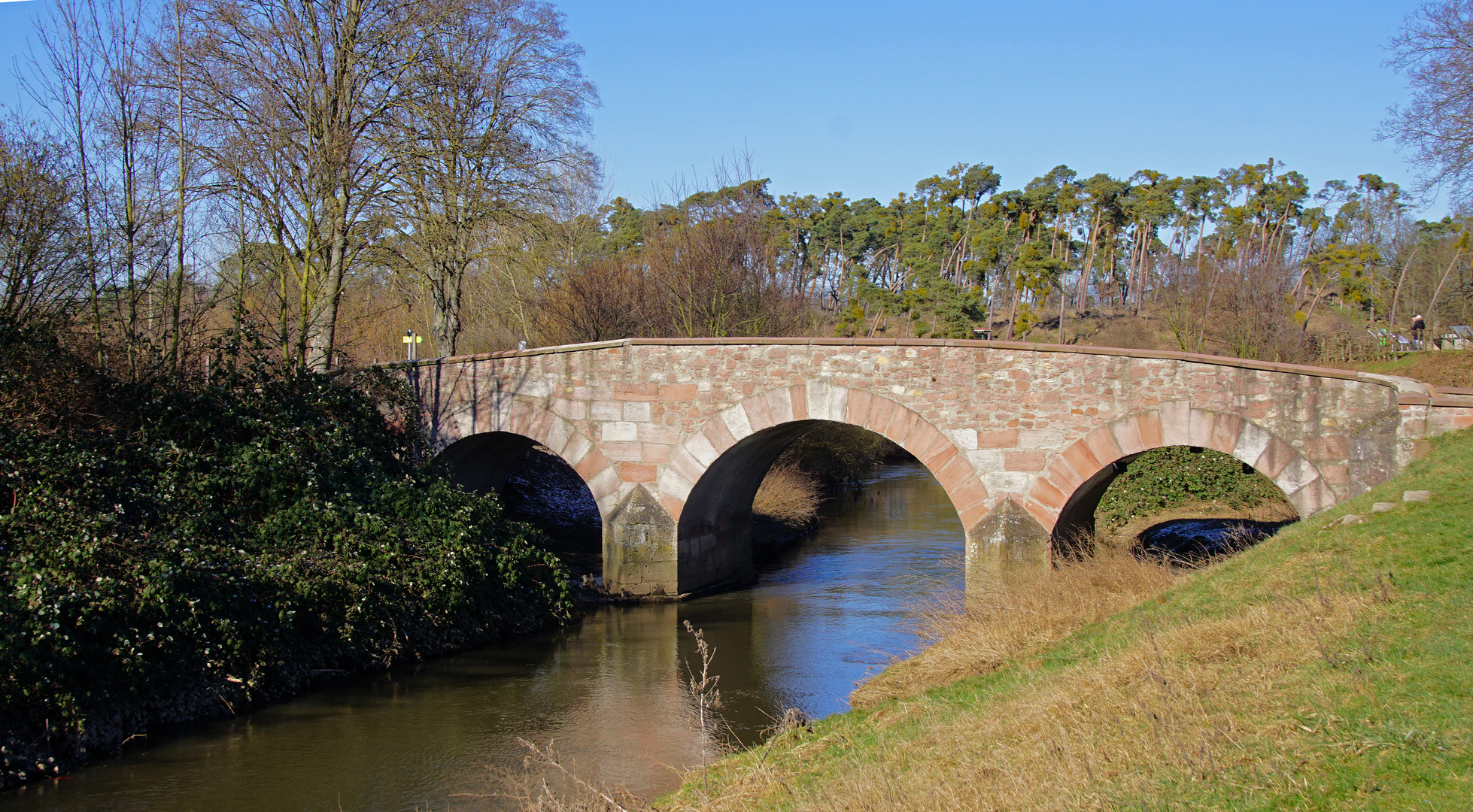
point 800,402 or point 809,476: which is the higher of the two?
point 800,402

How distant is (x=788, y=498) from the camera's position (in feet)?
65.4

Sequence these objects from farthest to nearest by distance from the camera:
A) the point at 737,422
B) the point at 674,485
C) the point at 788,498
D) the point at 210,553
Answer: the point at 788,498, the point at 674,485, the point at 737,422, the point at 210,553

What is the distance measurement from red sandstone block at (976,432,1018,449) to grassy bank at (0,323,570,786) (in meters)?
5.25

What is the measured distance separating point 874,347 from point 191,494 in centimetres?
723

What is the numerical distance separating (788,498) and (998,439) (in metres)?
9.09

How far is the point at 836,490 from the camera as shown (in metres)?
24.1

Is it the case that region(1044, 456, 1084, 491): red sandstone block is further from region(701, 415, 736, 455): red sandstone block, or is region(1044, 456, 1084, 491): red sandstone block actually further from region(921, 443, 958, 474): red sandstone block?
region(701, 415, 736, 455): red sandstone block

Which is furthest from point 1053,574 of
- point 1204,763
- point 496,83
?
point 496,83

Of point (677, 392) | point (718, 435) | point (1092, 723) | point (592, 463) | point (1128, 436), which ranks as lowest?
point (1092, 723)

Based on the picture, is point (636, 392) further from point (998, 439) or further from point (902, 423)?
point (998, 439)

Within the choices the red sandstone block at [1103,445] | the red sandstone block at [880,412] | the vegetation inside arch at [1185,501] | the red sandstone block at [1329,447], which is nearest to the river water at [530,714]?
the red sandstone block at [880,412]

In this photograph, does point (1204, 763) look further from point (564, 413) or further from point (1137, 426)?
point (564, 413)

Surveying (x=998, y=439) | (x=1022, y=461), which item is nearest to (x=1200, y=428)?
(x=1022, y=461)

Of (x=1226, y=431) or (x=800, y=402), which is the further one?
(x=800, y=402)
